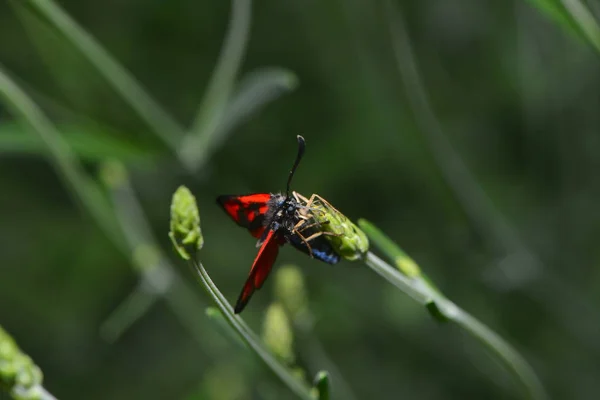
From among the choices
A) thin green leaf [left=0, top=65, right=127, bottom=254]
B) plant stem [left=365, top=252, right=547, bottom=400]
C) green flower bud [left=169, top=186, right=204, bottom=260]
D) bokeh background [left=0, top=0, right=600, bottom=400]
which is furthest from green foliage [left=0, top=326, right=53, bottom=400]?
bokeh background [left=0, top=0, right=600, bottom=400]

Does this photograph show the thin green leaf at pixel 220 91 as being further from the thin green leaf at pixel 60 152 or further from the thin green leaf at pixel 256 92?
the thin green leaf at pixel 60 152

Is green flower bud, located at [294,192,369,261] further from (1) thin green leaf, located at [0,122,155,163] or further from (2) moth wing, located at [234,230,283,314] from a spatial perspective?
(1) thin green leaf, located at [0,122,155,163]

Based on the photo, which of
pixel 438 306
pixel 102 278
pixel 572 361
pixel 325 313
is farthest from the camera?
pixel 102 278

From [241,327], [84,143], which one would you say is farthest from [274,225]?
[84,143]

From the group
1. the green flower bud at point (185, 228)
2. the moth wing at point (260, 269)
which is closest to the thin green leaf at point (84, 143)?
the moth wing at point (260, 269)

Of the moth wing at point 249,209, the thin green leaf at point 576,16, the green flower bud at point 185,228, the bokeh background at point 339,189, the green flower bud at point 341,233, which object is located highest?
the thin green leaf at point 576,16

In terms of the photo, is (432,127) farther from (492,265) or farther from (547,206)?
(547,206)

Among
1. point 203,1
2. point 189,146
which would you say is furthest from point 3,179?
point 189,146
